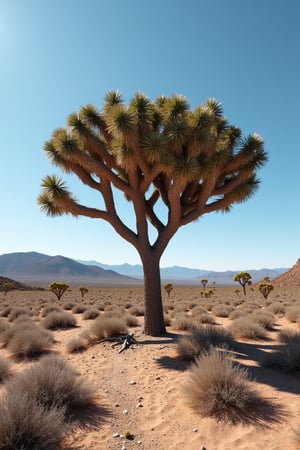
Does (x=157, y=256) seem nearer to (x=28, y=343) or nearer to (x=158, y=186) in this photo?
(x=158, y=186)

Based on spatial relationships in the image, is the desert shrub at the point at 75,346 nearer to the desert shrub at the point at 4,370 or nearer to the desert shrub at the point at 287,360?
the desert shrub at the point at 4,370

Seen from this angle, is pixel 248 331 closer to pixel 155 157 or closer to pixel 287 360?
pixel 287 360

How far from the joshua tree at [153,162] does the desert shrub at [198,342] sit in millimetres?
1899

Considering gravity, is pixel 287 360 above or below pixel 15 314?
below

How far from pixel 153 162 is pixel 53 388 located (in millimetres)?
6119

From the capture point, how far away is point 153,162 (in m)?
8.60

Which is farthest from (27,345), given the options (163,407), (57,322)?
(163,407)

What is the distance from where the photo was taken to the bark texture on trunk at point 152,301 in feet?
29.5

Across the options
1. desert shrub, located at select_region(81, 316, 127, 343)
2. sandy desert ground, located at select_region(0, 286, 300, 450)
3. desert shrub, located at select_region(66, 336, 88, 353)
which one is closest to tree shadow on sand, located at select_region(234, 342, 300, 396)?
sandy desert ground, located at select_region(0, 286, 300, 450)

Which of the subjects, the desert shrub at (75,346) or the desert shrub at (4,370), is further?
the desert shrub at (75,346)

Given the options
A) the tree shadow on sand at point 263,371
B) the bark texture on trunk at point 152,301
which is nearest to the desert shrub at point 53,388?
the tree shadow on sand at point 263,371

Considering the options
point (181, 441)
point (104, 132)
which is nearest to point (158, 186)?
point (104, 132)

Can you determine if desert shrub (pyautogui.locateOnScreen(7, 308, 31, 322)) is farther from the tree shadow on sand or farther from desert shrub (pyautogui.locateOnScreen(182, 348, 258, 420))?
desert shrub (pyautogui.locateOnScreen(182, 348, 258, 420))

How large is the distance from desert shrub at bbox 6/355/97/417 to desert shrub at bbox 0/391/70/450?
2.49 feet
